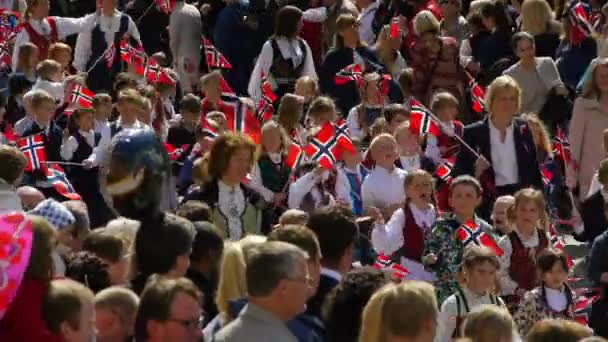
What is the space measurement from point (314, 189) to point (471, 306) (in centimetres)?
310

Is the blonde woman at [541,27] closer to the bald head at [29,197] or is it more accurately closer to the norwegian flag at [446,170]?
the norwegian flag at [446,170]

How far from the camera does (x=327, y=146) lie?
13.7 m

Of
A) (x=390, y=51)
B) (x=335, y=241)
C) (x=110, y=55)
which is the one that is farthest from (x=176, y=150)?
(x=335, y=241)

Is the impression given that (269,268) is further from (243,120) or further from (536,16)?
(536,16)

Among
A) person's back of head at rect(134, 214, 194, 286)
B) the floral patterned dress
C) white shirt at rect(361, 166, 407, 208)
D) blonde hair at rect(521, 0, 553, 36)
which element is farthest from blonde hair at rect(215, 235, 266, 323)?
blonde hair at rect(521, 0, 553, 36)

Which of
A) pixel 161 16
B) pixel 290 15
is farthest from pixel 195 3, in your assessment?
pixel 290 15

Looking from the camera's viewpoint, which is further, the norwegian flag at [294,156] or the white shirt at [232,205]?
the norwegian flag at [294,156]

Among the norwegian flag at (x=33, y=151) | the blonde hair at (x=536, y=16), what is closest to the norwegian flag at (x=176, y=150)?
the norwegian flag at (x=33, y=151)

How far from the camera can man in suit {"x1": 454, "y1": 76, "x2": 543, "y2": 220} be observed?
547 inches

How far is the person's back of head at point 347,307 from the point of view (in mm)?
7984

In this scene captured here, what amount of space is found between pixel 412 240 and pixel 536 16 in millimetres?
6368

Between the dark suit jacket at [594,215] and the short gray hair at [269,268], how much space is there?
7.09 metres

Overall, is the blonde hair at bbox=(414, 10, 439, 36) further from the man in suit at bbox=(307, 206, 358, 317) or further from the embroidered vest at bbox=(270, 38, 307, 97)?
the man in suit at bbox=(307, 206, 358, 317)

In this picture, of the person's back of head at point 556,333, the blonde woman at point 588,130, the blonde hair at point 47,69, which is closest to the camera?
the person's back of head at point 556,333
